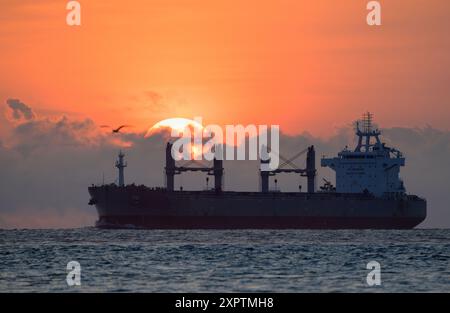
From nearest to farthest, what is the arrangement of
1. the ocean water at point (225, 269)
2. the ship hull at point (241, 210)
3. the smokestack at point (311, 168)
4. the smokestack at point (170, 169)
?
the ocean water at point (225, 269)
the ship hull at point (241, 210)
the smokestack at point (170, 169)
the smokestack at point (311, 168)

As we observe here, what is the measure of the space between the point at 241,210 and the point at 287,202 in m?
6.23

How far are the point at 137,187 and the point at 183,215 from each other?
645cm

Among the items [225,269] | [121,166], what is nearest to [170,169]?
[121,166]

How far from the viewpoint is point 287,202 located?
13488 centimetres

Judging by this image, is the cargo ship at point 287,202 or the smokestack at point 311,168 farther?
the smokestack at point 311,168

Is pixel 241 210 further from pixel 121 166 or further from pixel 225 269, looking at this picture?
pixel 225 269

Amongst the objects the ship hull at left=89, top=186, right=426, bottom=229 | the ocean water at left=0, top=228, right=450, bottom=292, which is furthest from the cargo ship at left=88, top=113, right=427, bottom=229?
the ocean water at left=0, top=228, right=450, bottom=292

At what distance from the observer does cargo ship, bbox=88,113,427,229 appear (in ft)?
422

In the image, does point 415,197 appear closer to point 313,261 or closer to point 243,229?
point 243,229

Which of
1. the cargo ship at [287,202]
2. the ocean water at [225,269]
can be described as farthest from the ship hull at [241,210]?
the ocean water at [225,269]

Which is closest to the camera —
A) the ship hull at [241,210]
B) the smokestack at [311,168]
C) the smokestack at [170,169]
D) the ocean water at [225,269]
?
the ocean water at [225,269]

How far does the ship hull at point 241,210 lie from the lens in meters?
128

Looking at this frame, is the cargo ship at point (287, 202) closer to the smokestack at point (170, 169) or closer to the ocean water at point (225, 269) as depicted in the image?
the smokestack at point (170, 169)
